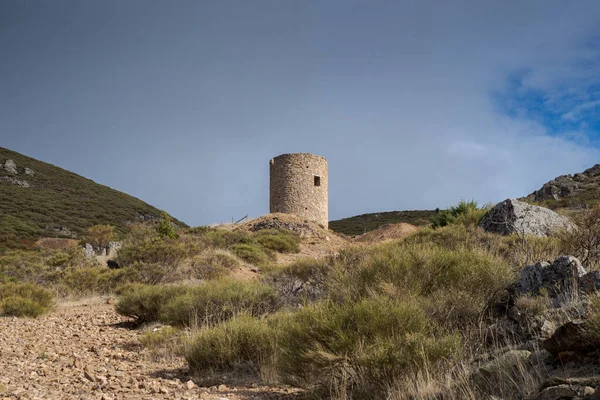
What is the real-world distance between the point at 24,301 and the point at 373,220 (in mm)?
46496

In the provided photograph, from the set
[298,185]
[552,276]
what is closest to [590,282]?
[552,276]

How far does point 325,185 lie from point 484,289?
74.7ft

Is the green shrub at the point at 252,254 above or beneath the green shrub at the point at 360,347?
above

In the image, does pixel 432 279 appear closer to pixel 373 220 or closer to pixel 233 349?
pixel 233 349

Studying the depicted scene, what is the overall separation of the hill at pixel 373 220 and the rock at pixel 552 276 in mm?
40655

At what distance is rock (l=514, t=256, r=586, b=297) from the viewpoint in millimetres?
4332

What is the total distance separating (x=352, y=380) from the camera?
11.7ft

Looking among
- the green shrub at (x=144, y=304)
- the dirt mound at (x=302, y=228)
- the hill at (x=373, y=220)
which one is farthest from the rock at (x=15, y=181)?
the green shrub at (x=144, y=304)

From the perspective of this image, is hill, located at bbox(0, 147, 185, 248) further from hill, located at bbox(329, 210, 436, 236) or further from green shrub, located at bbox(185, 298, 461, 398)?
green shrub, located at bbox(185, 298, 461, 398)

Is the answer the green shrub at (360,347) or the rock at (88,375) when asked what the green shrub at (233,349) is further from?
the rock at (88,375)

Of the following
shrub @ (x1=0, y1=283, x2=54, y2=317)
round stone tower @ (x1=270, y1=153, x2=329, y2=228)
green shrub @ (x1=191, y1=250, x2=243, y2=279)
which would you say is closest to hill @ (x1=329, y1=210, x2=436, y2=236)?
round stone tower @ (x1=270, y1=153, x2=329, y2=228)

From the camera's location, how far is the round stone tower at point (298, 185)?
85.0ft

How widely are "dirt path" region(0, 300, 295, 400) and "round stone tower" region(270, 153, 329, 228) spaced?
1840 centimetres

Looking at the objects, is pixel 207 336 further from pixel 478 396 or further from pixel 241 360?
pixel 478 396
